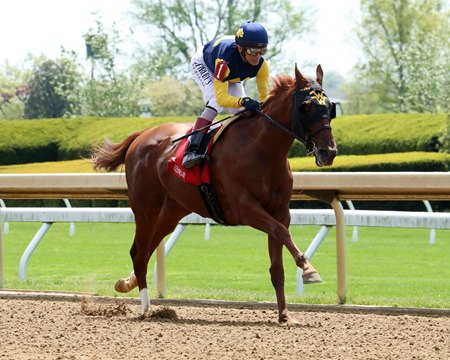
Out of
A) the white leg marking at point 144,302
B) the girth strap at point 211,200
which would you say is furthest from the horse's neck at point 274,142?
the white leg marking at point 144,302

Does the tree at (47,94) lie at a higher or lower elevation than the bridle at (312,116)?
lower

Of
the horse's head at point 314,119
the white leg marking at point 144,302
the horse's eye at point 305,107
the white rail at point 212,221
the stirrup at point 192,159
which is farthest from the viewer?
the white rail at point 212,221

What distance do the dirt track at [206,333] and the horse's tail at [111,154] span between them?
1.06 m

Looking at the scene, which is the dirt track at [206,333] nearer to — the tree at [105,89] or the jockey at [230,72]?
the jockey at [230,72]

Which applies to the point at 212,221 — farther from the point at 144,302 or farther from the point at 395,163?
the point at 395,163

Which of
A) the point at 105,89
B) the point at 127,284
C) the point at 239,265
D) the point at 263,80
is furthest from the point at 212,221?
the point at 105,89

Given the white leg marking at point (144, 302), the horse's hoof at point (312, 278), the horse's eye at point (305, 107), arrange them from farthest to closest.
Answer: the white leg marking at point (144, 302) < the horse's eye at point (305, 107) < the horse's hoof at point (312, 278)

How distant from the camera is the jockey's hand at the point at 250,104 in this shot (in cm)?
727

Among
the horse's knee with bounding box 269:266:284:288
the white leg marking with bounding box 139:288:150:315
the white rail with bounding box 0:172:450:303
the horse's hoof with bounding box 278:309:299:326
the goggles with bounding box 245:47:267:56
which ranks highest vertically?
the goggles with bounding box 245:47:267:56

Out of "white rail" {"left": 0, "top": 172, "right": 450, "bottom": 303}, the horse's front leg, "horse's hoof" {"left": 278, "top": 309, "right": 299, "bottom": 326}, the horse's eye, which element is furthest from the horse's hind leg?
the horse's eye

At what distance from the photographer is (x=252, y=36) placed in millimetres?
7195

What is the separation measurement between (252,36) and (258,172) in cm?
87

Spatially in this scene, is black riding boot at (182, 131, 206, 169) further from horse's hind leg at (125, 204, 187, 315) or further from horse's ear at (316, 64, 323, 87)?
horse's ear at (316, 64, 323, 87)

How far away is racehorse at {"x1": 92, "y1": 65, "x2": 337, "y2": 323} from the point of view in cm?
696
